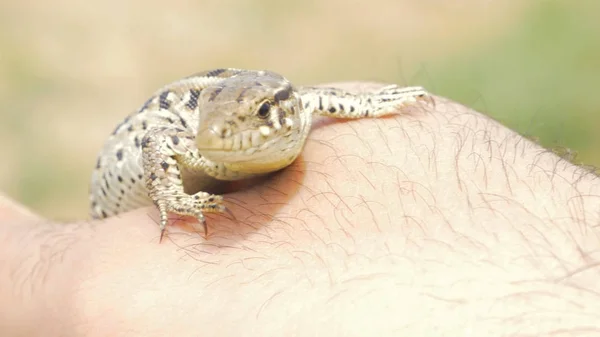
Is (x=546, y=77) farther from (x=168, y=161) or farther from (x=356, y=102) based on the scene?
(x=168, y=161)

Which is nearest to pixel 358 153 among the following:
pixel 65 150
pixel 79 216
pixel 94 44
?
pixel 79 216

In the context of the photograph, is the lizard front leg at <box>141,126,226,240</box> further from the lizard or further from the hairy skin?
the hairy skin

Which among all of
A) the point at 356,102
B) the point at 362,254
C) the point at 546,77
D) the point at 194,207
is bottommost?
the point at 194,207

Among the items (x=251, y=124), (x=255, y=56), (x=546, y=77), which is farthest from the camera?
(x=255, y=56)

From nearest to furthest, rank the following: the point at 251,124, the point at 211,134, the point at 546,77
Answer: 1. the point at 211,134
2. the point at 251,124
3. the point at 546,77

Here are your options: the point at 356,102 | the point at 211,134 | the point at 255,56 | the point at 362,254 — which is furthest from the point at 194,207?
the point at 255,56

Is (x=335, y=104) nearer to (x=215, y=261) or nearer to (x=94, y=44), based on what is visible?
(x=215, y=261)

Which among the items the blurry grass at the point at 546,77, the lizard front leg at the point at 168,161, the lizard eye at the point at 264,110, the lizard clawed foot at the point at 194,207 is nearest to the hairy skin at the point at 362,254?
the lizard clawed foot at the point at 194,207

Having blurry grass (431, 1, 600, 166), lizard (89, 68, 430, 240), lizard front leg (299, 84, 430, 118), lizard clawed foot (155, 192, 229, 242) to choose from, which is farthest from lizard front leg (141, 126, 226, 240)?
blurry grass (431, 1, 600, 166)
